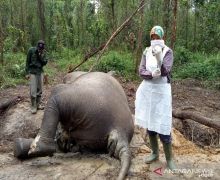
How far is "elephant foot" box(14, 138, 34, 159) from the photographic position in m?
6.20

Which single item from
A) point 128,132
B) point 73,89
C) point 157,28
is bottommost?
point 128,132

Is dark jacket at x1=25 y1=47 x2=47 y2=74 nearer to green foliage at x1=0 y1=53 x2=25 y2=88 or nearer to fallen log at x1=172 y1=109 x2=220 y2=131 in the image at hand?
fallen log at x1=172 y1=109 x2=220 y2=131

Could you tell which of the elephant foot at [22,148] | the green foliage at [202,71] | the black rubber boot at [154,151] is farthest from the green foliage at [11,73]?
the black rubber boot at [154,151]

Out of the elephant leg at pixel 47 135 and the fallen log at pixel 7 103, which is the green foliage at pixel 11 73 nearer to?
the fallen log at pixel 7 103

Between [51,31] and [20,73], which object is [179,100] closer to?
[20,73]

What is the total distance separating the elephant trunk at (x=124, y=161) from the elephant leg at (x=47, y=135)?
0.96 m

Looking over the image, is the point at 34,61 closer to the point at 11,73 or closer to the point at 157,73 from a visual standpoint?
the point at 157,73

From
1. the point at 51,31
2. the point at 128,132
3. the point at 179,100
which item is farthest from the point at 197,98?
the point at 51,31

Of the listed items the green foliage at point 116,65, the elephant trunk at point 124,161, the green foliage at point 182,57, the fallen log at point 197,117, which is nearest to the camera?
the elephant trunk at point 124,161

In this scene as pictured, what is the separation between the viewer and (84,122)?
6250 mm

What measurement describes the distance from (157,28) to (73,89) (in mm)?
1658

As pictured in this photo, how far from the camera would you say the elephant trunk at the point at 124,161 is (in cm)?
529

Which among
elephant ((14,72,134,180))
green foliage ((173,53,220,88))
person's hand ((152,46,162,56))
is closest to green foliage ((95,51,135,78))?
green foliage ((173,53,220,88))

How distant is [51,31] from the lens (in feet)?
84.5
